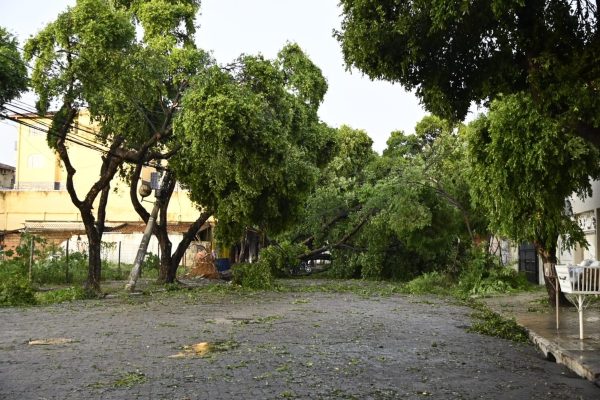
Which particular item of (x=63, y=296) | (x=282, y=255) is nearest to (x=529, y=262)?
(x=282, y=255)

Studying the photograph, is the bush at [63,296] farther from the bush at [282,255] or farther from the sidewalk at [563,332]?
the sidewalk at [563,332]

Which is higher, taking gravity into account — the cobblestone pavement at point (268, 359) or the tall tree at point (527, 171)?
the tall tree at point (527, 171)

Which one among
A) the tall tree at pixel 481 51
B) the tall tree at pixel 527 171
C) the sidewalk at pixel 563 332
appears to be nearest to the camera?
the tall tree at pixel 481 51

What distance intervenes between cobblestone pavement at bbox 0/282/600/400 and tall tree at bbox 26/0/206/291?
7.45m

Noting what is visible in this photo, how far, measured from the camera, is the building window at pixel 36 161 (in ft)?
164

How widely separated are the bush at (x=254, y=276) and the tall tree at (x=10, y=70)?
1039cm

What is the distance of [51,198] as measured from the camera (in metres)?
46.4

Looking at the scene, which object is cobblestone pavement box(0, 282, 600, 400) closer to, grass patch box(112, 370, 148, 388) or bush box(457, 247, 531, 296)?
grass patch box(112, 370, 148, 388)

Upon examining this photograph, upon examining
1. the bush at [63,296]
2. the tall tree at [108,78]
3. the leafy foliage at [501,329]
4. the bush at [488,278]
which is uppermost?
the tall tree at [108,78]

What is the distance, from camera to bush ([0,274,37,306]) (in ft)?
61.2

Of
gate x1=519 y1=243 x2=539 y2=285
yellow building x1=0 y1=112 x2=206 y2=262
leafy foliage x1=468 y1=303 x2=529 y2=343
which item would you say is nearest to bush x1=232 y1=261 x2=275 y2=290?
gate x1=519 y1=243 x2=539 y2=285

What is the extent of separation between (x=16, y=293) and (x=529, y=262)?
2119 centimetres

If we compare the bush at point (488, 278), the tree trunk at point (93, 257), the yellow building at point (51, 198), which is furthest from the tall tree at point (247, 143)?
the yellow building at point (51, 198)

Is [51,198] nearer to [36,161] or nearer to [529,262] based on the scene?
[36,161]
